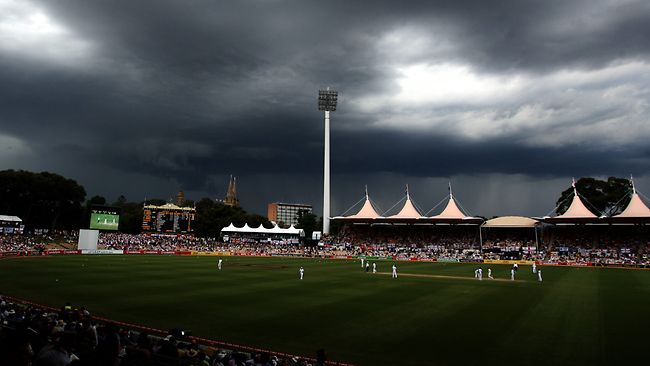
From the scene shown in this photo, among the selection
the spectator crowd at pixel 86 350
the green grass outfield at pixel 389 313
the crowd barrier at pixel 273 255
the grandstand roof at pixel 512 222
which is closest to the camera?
the spectator crowd at pixel 86 350

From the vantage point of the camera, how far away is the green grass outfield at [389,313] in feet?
51.3

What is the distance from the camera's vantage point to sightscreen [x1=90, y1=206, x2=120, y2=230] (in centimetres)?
7144

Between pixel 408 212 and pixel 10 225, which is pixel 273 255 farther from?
pixel 10 225

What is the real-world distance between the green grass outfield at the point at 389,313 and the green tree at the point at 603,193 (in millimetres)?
72148

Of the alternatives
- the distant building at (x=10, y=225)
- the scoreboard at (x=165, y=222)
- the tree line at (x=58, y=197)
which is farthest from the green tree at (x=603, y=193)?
the distant building at (x=10, y=225)

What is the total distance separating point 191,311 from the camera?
73.1 ft

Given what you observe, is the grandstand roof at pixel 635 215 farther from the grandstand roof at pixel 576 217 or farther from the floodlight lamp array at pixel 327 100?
the floodlight lamp array at pixel 327 100

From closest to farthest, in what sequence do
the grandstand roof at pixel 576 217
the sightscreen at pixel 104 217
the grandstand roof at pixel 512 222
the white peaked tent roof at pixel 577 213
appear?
the grandstand roof at pixel 576 217
the white peaked tent roof at pixel 577 213
the sightscreen at pixel 104 217
the grandstand roof at pixel 512 222

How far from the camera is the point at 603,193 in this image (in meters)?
102

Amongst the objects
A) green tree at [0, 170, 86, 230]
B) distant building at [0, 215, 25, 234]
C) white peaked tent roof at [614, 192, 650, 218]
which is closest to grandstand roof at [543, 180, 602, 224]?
white peaked tent roof at [614, 192, 650, 218]

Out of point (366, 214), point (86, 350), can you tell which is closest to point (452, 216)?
point (366, 214)

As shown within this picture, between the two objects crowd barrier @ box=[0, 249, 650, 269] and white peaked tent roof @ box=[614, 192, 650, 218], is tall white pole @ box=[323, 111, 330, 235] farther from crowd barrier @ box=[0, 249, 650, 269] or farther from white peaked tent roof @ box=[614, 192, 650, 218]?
white peaked tent roof @ box=[614, 192, 650, 218]

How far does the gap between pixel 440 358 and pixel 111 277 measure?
31.5 m

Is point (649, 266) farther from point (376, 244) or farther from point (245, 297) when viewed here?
point (245, 297)
